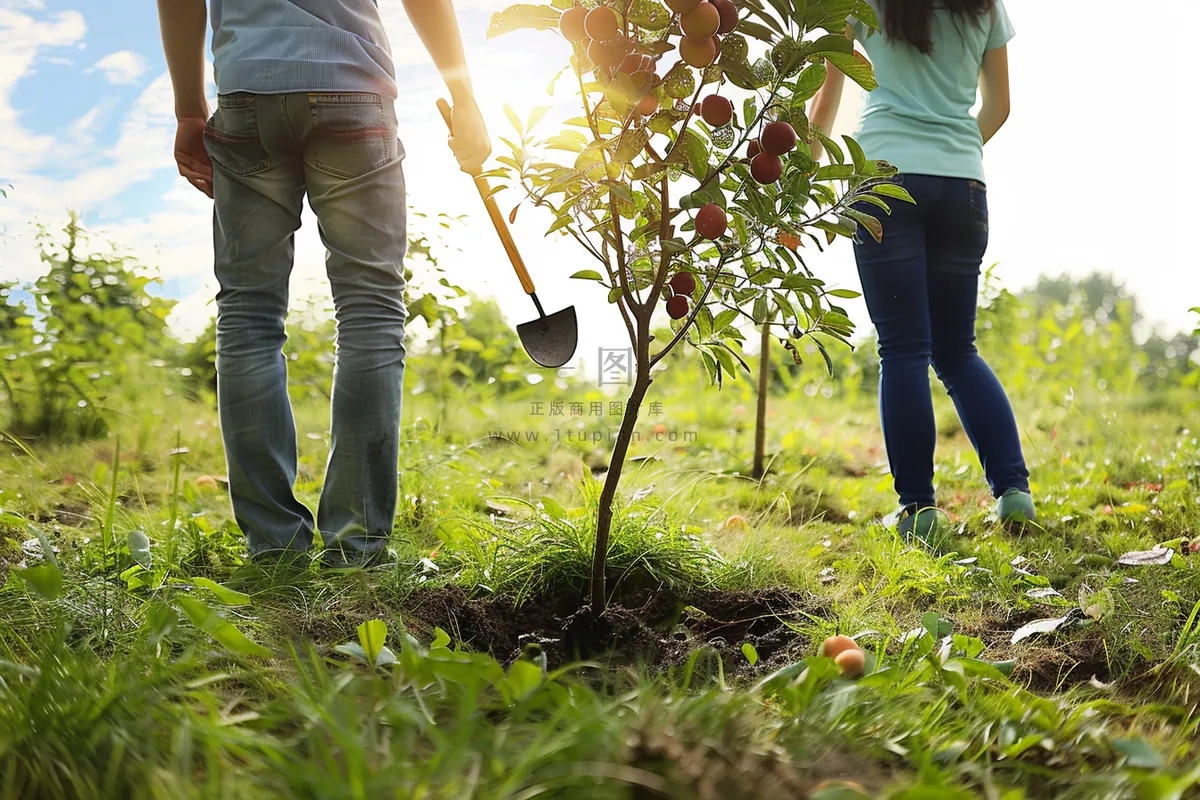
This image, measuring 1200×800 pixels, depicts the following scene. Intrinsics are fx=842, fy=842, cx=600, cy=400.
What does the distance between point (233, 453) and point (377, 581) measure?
17.3 inches

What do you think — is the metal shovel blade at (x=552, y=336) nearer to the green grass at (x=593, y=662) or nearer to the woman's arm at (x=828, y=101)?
the green grass at (x=593, y=662)

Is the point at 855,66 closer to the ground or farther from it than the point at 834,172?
farther from it

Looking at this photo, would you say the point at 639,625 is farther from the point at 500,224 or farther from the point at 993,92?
the point at 993,92

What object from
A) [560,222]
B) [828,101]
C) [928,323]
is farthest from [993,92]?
[560,222]

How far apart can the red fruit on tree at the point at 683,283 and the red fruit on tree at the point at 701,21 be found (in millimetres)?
374

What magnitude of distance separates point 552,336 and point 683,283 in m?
0.73

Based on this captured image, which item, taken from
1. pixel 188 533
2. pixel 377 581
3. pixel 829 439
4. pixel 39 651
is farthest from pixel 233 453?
pixel 829 439

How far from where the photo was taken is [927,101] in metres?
2.16

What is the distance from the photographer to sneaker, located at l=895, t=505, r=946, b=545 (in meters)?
2.10

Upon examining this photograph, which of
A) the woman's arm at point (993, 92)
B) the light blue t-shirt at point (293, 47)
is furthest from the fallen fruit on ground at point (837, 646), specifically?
the woman's arm at point (993, 92)

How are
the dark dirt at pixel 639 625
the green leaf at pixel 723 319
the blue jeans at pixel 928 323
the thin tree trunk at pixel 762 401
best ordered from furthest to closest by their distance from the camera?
the thin tree trunk at pixel 762 401
the blue jeans at pixel 928 323
the green leaf at pixel 723 319
the dark dirt at pixel 639 625

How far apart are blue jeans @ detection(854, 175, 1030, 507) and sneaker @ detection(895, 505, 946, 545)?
33 mm

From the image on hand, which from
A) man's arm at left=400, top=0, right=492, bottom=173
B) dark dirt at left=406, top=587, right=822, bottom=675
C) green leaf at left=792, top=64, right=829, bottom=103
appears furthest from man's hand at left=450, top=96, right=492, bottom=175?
dark dirt at left=406, top=587, right=822, bottom=675

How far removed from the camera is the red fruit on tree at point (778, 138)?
4.06 ft
